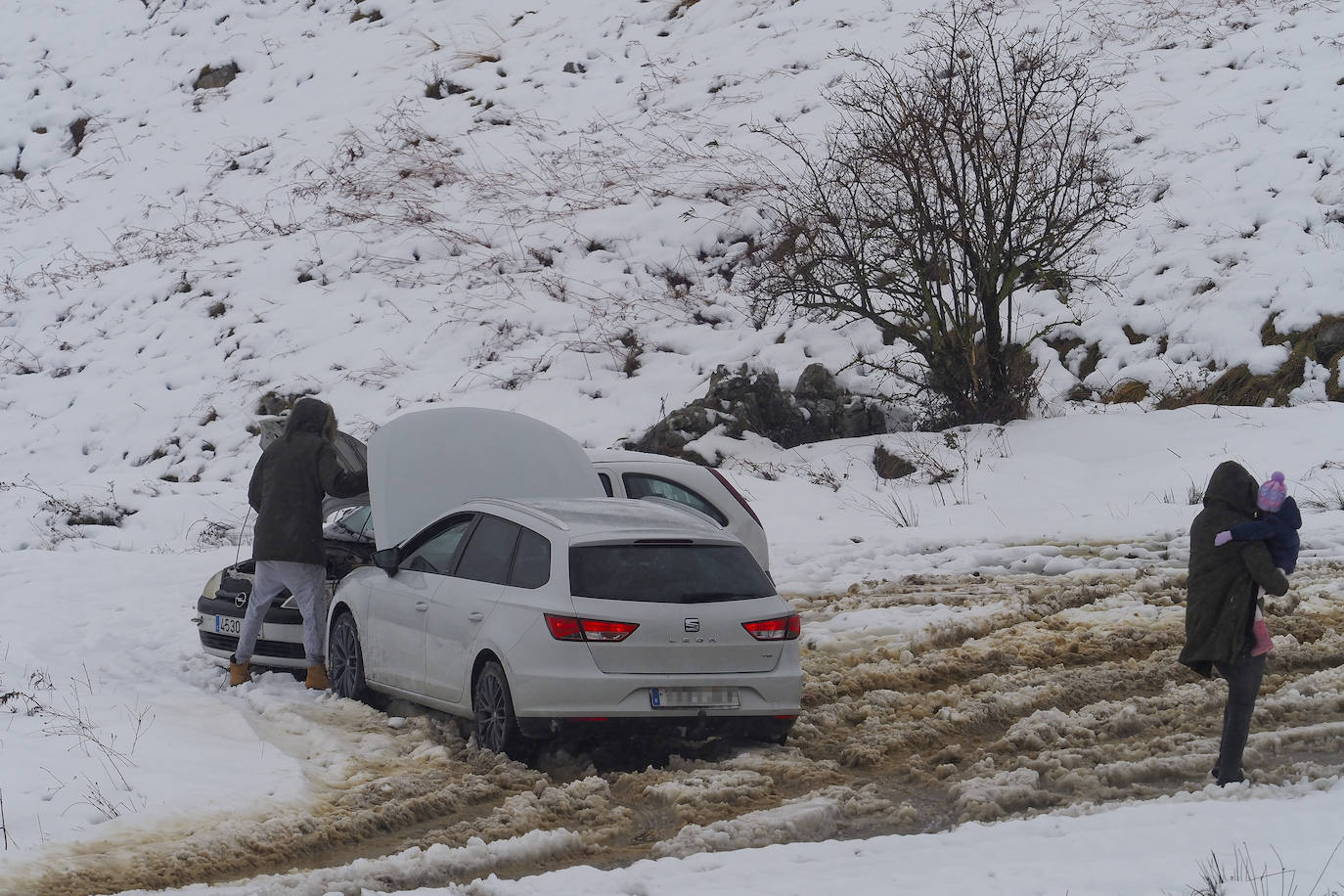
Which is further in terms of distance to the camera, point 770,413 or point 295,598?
point 770,413

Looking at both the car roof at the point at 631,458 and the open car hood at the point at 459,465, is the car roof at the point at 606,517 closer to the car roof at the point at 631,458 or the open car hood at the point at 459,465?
the open car hood at the point at 459,465

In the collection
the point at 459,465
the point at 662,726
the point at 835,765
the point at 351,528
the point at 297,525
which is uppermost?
the point at 459,465

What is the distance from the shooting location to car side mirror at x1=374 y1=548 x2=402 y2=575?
8398mm

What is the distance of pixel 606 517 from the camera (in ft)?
25.0

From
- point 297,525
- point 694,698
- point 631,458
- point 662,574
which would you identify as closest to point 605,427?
point 631,458

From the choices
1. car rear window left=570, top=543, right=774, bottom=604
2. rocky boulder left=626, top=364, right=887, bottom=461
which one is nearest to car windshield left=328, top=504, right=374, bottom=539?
car rear window left=570, top=543, right=774, bottom=604

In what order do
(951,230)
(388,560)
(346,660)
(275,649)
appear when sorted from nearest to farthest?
1. (388,560)
2. (346,660)
3. (275,649)
4. (951,230)

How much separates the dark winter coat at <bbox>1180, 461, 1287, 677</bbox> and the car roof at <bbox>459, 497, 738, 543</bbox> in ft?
8.56

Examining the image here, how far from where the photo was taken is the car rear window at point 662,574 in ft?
23.0

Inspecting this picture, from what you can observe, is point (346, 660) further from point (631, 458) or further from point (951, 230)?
point (951, 230)

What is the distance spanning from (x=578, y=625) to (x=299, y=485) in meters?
3.19

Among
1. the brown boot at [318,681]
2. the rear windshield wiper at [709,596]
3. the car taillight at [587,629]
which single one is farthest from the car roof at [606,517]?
the brown boot at [318,681]

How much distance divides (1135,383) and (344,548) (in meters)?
11.0

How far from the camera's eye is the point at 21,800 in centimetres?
577
